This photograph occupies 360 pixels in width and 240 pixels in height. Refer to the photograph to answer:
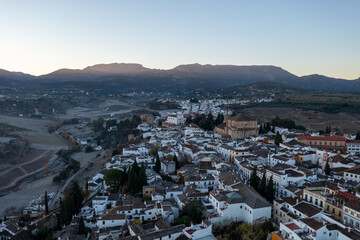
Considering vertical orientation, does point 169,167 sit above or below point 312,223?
below

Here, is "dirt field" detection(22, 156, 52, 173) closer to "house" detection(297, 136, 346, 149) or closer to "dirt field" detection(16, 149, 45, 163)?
"dirt field" detection(16, 149, 45, 163)

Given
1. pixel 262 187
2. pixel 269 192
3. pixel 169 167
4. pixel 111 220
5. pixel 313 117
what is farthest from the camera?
pixel 313 117

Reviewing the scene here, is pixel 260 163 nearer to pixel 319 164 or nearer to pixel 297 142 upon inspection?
pixel 319 164

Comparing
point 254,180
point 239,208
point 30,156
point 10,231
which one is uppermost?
point 254,180

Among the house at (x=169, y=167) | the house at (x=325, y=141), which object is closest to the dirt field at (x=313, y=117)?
the house at (x=325, y=141)

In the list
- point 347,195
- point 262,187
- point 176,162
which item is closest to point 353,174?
point 347,195

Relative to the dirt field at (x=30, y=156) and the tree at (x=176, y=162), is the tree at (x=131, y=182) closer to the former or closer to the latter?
the tree at (x=176, y=162)

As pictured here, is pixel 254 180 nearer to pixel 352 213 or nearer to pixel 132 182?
pixel 352 213
